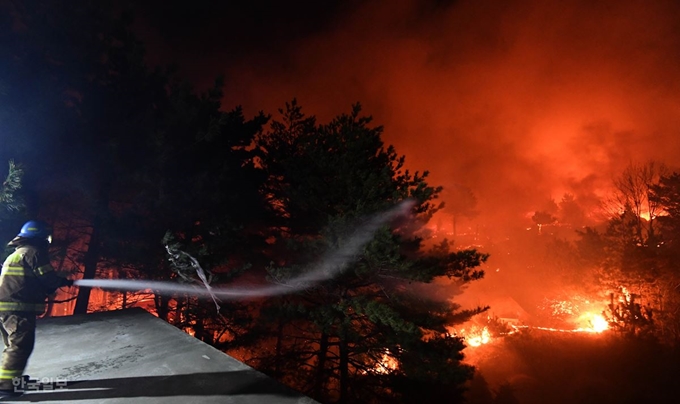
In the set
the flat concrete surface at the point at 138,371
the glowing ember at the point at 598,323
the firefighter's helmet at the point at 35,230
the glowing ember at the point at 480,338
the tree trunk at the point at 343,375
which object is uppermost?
the firefighter's helmet at the point at 35,230

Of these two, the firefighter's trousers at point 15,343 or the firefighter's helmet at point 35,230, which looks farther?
the firefighter's helmet at point 35,230

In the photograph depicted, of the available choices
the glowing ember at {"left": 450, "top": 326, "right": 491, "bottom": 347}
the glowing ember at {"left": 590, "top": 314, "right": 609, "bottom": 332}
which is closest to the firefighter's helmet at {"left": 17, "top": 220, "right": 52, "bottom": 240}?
the glowing ember at {"left": 450, "top": 326, "right": 491, "bottom": 347}

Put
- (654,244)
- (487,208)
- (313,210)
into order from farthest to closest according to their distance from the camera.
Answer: (487,208), (654,244), (313,210)

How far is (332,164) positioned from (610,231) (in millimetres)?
28927

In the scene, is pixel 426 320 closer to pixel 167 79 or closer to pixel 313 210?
pixel 313 210

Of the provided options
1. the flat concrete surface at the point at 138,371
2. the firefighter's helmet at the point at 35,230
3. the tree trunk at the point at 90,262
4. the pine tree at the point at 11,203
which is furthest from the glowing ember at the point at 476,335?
the firefighter's helmet at the point at 35,230

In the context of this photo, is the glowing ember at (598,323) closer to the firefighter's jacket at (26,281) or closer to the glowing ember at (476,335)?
the glowing ember at (476,335)

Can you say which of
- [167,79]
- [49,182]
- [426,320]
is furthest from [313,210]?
[49,182]

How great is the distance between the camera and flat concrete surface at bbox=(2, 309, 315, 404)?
3.43m

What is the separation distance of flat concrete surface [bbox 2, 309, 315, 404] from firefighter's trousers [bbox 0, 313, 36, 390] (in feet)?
0.70

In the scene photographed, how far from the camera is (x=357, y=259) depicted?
853 cm

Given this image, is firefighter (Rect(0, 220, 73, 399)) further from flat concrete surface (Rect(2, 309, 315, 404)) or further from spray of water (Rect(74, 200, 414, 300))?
spray of water (Rect(74, 200, 414, 300))

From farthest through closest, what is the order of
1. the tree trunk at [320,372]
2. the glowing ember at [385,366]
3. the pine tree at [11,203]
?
the tree trunk at [320,372], the glowing ember at [385,366], the pine tree at [11,203]

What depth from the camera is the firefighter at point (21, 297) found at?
3.62 metres
